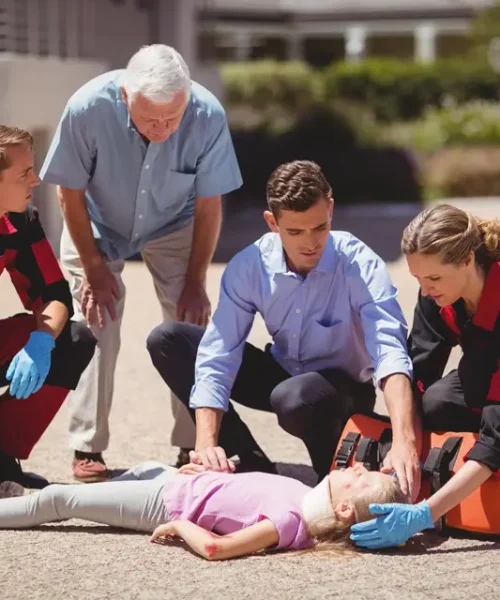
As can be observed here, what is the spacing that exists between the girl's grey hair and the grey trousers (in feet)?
4.39

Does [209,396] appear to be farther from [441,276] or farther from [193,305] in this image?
[441,276]

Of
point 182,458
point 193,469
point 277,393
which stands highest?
point 277,393

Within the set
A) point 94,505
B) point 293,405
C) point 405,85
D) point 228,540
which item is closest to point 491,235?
Result: point 293,405

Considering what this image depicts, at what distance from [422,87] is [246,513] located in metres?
23.1

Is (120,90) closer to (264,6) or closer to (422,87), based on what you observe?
(422,87)

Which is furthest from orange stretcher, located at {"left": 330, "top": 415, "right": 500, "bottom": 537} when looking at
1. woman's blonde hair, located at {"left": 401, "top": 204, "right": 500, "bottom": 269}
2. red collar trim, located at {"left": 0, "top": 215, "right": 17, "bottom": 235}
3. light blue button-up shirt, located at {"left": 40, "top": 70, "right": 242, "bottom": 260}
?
red collar trim, located at {"left": 0, "top": 215, "right": 17, "bottom": 235}

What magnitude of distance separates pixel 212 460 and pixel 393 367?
64cm

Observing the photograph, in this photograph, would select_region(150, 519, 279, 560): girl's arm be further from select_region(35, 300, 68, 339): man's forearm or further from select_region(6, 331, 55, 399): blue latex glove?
select_region(35, 300, 68, 339): man's forearm

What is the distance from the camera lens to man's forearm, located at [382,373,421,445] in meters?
3.76

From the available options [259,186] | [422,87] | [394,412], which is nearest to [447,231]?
[394,412]

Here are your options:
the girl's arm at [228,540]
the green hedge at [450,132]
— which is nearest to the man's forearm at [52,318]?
the girl's arm at [228,540]

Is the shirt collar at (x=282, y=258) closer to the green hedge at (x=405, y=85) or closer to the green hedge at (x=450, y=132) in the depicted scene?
the green hedge at (x=450, y=132)

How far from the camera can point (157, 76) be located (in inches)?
166

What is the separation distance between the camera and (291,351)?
169 inches
